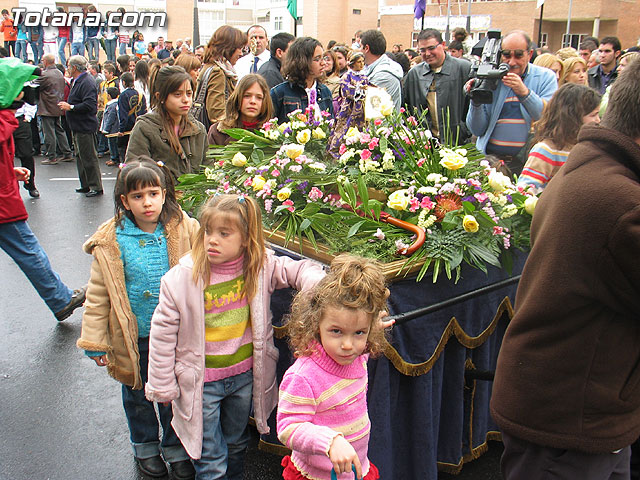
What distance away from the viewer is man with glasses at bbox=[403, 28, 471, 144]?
5949mm

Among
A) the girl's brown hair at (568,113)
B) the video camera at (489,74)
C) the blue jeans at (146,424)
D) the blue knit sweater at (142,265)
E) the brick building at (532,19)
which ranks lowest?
the blue jeans at (146,424)

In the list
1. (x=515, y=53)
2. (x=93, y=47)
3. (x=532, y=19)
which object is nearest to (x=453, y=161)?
(x=515, y=53)

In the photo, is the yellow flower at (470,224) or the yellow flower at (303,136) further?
the yellow flower at (303,136)

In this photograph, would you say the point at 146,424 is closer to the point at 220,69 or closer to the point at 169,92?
the point at 169,92

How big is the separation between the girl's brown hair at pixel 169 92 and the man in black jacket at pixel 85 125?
5.58 metres

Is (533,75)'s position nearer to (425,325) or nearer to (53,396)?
(425,325)

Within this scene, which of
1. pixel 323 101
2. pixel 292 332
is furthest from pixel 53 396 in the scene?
pixel 323 101

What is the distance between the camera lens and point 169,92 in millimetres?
3795

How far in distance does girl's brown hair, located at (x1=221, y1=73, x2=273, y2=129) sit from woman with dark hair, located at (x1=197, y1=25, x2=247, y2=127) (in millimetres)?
1222

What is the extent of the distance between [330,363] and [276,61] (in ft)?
16.7

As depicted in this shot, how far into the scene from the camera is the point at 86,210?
8.33 m

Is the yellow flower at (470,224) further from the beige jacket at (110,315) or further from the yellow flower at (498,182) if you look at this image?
the beige jacket at (110,315)

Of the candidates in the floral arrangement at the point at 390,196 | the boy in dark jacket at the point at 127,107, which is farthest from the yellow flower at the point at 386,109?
the boy in dark jacket at the point at 127,107

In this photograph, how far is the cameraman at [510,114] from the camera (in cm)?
463
